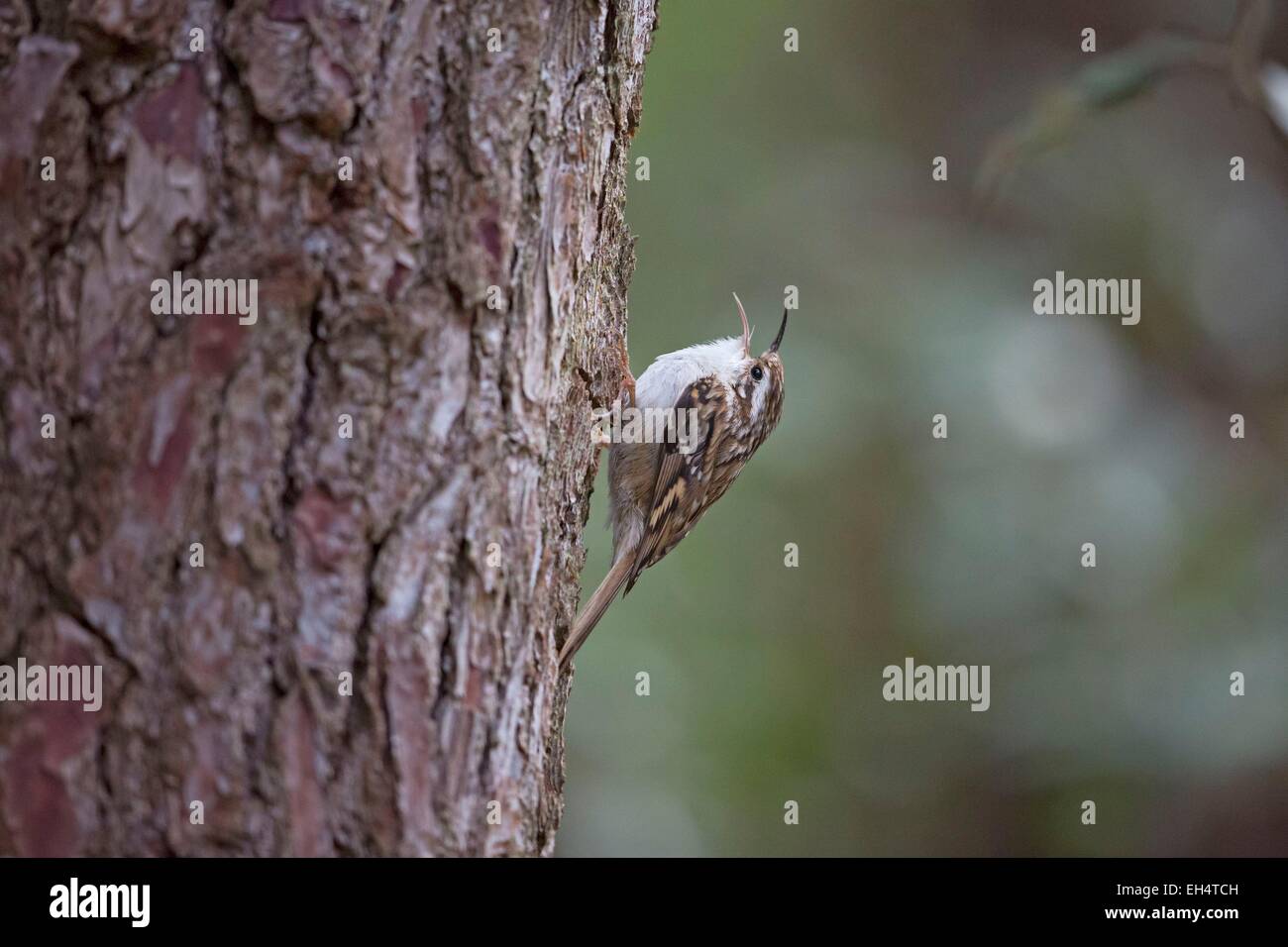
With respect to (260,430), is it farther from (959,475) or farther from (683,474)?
(959,475)

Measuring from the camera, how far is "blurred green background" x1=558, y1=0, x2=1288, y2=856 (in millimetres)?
3838

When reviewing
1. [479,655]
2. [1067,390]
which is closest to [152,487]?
[479,655]

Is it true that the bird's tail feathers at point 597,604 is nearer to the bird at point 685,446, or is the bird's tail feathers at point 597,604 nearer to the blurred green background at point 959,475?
the bird at point 685,446

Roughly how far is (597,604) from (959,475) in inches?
72.7

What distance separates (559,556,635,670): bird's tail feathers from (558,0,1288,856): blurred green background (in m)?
0.87

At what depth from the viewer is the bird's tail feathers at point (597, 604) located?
2.78 metres

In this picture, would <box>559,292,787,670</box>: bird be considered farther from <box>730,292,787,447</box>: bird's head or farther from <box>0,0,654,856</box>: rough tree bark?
<box>0,0,654,856</box>: rough tree bark

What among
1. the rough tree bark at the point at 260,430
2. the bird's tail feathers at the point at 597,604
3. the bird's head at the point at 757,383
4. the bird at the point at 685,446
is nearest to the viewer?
the rough tree bark at the point at 260,430

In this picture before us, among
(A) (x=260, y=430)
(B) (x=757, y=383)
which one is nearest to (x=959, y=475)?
(B) (x=757, y=383)

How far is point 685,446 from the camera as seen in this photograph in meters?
3.64

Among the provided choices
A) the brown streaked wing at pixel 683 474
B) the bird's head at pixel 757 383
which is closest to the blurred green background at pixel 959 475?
the bird's head at pixel 757 383

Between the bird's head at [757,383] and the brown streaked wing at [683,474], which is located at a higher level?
the bird's head at [757,383]

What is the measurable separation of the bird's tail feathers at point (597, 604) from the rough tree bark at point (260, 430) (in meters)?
0.83
